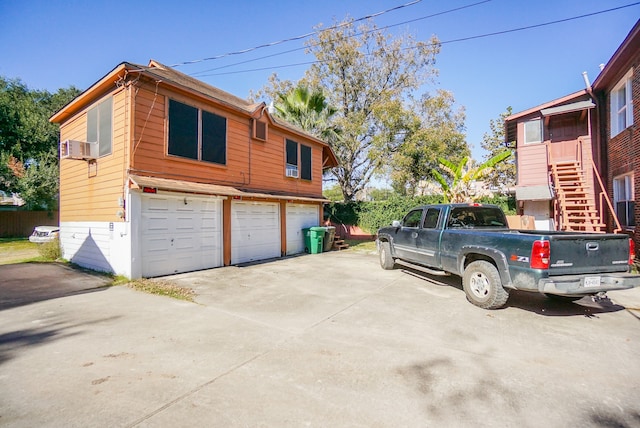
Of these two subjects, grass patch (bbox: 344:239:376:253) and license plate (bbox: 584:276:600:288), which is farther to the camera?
grass patch (bbox: 344:239:376:253)

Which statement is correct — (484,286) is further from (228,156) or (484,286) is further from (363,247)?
(363,247)

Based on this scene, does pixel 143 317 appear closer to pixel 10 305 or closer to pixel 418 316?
pixel 10 305

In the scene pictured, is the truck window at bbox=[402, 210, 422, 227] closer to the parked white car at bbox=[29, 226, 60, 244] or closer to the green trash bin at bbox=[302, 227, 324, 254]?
the green trash bin at bbox=[302, 227, 324, 254]

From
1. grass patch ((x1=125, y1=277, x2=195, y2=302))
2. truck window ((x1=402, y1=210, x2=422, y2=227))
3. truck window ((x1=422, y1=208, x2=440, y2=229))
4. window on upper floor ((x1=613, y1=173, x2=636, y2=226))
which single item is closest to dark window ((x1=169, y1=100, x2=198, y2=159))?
grass patch ((x1=125, y1=277, x2=195, y2=302))

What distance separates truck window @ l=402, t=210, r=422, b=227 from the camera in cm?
817

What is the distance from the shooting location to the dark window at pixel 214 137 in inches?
398

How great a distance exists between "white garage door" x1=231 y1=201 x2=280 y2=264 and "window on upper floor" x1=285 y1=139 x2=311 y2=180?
2014mm

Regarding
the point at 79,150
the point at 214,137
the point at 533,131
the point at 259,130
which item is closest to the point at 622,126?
the point at 533,131

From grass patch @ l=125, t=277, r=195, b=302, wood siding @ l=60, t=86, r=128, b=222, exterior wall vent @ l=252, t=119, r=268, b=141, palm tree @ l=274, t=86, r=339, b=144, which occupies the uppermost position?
palm tree @ l=274, t=86, r=339, b=144

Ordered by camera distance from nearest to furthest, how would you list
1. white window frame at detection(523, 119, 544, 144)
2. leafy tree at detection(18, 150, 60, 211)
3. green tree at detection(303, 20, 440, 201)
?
white window frame at detection(523, 119, 544, 144), leafy tree at detection(18, 150, 60, 211), green tree at detection(303, 20, 440, 201)

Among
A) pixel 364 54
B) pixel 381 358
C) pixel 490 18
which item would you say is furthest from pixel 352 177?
pixel 381 358

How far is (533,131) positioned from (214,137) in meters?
13.4

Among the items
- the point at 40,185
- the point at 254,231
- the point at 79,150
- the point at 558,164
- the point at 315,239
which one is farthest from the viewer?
the point at 40,185

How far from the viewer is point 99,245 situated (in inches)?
356
